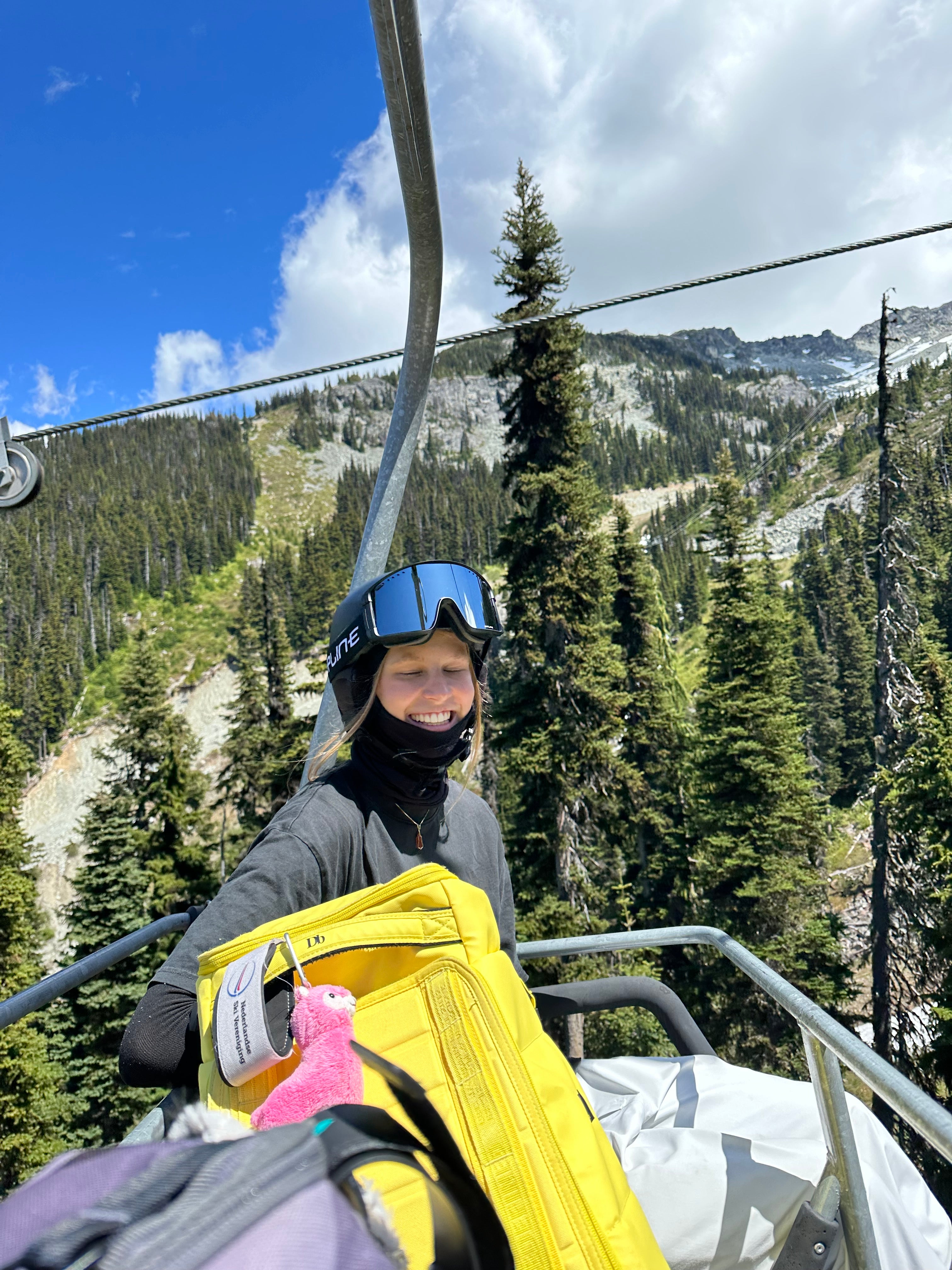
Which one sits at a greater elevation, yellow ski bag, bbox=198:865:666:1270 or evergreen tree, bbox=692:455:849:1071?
yellow ski bag, bbox=198:865:666:1270

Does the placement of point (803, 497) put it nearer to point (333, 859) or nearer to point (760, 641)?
point (760, 641)

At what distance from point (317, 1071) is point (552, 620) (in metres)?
16.2

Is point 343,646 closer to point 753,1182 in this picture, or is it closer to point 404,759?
point 404,759

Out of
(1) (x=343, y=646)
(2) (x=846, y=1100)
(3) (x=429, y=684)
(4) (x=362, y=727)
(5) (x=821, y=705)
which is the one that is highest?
(1) (x=343, y=646)

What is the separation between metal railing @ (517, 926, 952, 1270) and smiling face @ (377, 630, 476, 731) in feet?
4.01

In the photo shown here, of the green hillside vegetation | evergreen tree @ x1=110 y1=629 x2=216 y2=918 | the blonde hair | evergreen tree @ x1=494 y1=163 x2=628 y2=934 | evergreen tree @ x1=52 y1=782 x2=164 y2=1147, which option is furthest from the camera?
the green hillside vegetation

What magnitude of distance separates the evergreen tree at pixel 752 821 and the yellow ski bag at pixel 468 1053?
21330 mm

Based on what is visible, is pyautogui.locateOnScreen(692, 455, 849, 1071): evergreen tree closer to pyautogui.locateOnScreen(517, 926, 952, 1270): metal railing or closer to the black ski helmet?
the black ski helmet

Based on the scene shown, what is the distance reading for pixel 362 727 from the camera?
2.44 meters

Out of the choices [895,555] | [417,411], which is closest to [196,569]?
[895,555]

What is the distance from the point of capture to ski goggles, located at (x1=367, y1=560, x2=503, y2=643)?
244 centimetres

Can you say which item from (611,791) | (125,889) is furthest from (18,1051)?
(611,791)

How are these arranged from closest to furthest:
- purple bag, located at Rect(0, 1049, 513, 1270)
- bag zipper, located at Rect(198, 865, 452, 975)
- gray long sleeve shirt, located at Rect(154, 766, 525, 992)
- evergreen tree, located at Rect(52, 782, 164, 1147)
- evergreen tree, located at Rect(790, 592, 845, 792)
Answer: purple bag, located at Rect(0, 1049, 513, 1270), bag zipper, located at Rect(198, 865, 452, 975), gray long sleeve shirt, located at Rect(154, 766, 525, 992), evergreen tree, located at Rect(52, 782, 164, 1147), evergreen tree, located at Rect(790, 592, 845, 792)

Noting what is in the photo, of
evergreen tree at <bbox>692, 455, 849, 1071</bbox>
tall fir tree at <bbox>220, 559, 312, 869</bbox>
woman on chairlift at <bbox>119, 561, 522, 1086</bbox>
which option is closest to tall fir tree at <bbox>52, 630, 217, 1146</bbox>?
tall fir tree at <bbox>220, 559, 312, 869</bbox>
